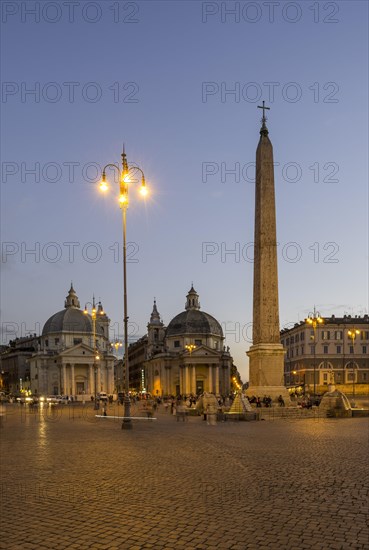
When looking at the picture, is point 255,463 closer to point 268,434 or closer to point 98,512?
point 98,512

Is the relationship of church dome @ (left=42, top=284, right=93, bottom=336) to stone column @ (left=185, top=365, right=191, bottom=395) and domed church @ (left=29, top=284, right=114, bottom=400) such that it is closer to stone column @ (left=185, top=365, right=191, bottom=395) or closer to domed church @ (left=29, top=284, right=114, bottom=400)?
domed church @ (left=29, top=284, right=114, bottom=400)

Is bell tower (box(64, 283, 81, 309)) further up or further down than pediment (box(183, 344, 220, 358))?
further up

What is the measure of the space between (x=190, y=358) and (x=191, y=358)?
18 cm

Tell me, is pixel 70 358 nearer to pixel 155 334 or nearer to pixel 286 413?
pixel 155 334

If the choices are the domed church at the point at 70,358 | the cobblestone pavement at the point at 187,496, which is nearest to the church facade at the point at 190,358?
the domed church at the point at 70,358

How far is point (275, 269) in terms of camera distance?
104 feet

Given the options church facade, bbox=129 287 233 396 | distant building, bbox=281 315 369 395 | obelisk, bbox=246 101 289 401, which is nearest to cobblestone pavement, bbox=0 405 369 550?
obelisk, bbox=246 101 289 401

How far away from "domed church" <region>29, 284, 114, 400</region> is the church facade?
10.7m

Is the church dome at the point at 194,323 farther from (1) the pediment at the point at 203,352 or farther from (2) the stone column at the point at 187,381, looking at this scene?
(2) the stone column at the point at 187,381

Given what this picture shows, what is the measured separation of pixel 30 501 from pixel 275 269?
2445cm

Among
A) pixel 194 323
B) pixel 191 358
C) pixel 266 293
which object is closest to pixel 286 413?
pixel 266 293

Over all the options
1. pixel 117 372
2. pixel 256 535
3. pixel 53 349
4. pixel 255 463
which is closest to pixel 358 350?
pixel 53 349

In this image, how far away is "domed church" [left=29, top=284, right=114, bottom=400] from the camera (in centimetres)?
10600

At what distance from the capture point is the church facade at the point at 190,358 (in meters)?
103
